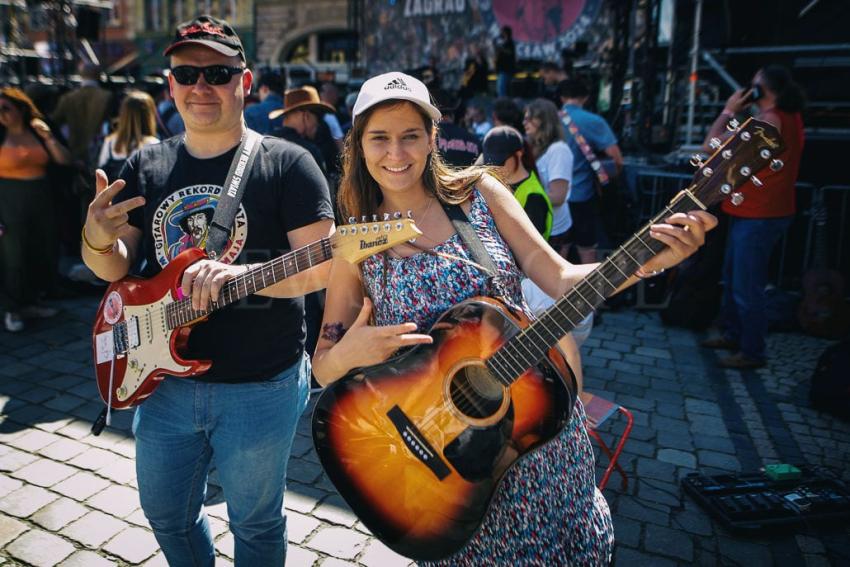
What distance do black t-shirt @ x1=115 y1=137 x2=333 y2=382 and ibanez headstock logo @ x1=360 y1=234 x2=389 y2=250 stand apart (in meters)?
0.44

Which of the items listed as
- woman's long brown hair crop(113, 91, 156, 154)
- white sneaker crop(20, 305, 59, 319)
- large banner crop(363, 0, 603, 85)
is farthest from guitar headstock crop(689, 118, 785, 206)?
large banner crop(363, 0, 603, 85)

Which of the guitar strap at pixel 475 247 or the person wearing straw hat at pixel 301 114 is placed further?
the person wearing straw hat at pixel 301 114

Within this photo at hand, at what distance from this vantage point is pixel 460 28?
16562mm

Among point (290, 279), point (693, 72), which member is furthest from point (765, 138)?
point (693, 72)

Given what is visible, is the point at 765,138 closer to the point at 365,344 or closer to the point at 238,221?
the point at 365,344

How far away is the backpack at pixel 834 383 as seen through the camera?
4188mm

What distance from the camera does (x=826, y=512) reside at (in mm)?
3023

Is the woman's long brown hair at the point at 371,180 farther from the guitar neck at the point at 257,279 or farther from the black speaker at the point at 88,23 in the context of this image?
the black speaker at the point at 88,23

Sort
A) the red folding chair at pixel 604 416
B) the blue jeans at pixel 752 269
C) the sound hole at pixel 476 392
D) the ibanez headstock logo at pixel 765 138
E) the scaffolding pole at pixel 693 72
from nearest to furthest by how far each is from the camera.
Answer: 1. the ibanez headstock logo at pixel 765 138
2. the sound hole at pixel 476 392
3. the red folding chair at pixel 604 416
4. the blue jeans at pixel 752 269
5. the scaffolding pole at pixel 693 72

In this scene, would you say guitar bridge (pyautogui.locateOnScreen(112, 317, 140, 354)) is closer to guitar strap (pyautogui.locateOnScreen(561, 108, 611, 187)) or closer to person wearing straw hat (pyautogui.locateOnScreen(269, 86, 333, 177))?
person wearing straw hat (pyautogui.locateOnScreen(269, 86, 333, 177))

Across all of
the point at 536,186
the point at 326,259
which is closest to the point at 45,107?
the point at 536,186

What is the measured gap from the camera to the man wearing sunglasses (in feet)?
6.51

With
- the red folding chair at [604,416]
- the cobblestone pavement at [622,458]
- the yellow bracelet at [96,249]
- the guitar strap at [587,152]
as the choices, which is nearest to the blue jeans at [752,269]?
the cobblestone pavement at [622,458]

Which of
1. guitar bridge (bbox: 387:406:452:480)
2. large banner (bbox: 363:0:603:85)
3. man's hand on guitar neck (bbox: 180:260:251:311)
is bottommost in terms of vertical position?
guitar bridge (bbox: 387:406:452:480)
